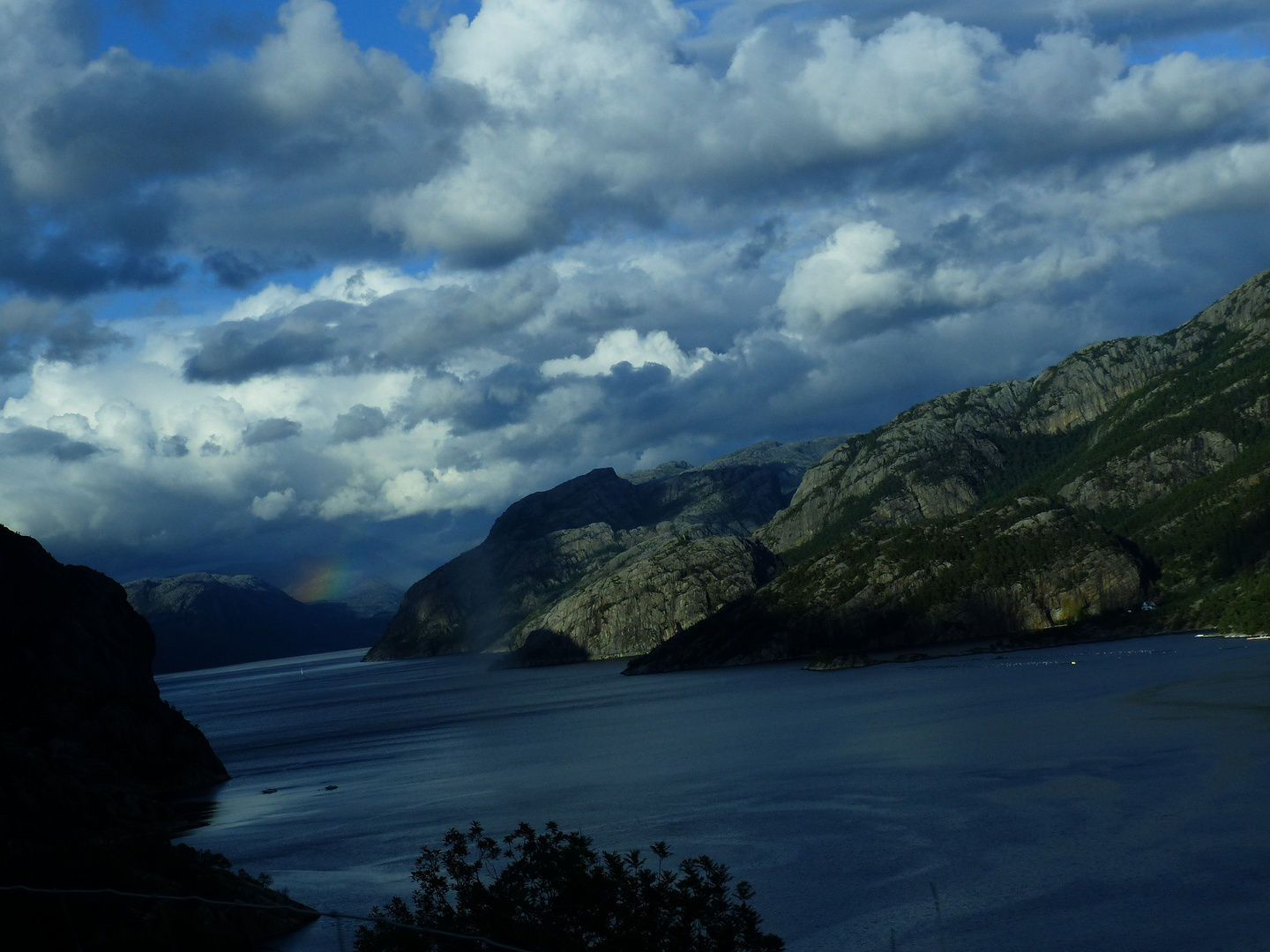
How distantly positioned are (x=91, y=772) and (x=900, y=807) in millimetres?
93381

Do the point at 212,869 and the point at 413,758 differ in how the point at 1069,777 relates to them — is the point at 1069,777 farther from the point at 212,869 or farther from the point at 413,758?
the point at 413,758

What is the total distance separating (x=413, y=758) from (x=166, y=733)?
35.3 metres

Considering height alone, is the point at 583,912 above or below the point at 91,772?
above

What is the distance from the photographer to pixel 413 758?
164 metres

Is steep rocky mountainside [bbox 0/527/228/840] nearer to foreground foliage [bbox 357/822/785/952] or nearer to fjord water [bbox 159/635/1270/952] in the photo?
fjord water [bbox 159/635/1270/952]

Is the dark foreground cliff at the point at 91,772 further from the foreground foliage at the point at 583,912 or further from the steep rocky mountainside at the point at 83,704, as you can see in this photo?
the foreground foliage at the point at 583,912

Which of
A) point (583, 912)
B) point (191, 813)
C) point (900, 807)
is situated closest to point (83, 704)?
point (191, 813)

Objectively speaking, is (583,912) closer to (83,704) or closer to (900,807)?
(900,807)

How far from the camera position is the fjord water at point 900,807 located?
204ft

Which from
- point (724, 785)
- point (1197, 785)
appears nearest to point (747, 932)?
point (1197, 785)

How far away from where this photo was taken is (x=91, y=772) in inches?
5108

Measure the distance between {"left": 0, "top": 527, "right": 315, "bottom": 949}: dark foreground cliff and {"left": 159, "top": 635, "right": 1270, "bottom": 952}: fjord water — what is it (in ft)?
27.8

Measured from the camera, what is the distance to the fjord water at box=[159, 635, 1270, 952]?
62188 millimetres

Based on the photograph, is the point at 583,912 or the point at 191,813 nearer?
the point at 583,912
